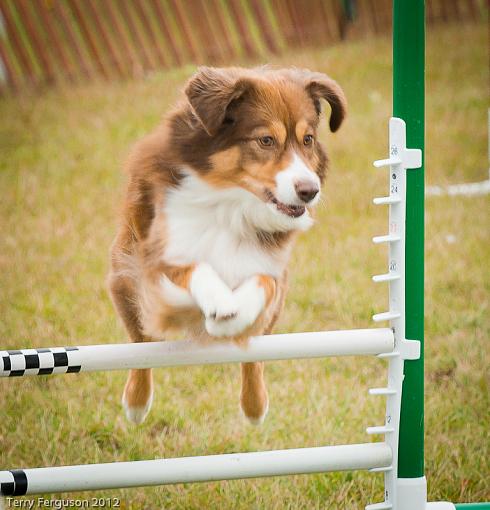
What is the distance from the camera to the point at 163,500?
11.7ft

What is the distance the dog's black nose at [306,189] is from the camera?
3086 millimetres

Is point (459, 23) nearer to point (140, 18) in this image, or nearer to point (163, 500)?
point (140, 18)

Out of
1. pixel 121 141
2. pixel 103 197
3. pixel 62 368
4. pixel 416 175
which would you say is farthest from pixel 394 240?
pixel 121 141

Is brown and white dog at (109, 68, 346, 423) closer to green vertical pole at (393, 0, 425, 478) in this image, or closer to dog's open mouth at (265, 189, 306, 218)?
dog's open mouth at (265, 189, 306, 218)

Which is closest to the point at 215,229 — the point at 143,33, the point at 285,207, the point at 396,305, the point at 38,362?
the point at 285,207

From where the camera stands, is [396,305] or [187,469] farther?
[396,305]

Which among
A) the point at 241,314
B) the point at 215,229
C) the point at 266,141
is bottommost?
the point at 241,314

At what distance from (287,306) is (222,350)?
101 inches

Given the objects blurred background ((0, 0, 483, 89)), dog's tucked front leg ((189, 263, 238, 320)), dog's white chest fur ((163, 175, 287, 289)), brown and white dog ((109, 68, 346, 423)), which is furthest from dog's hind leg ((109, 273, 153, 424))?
blurred background ((0, 0, 483, 89))

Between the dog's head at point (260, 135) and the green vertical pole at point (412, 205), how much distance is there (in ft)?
1.12

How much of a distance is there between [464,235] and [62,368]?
4.31 metres

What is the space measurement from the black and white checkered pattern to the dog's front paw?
451 mm

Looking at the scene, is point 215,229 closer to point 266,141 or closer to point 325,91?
point 266,141

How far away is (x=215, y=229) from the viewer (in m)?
3.38
